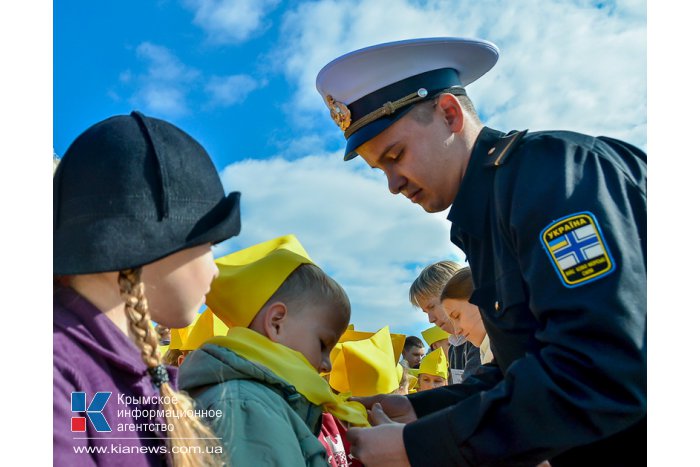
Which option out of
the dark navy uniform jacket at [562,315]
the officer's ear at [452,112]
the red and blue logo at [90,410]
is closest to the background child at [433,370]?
the officer's ear at [452,112]

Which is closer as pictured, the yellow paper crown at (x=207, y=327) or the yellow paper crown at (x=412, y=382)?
the yellow paper crown at (x=207, y=327)

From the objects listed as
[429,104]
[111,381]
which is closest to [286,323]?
[429,104]

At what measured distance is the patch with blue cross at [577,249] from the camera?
1.67 meters

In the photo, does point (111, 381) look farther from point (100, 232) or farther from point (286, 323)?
point (286, 323)

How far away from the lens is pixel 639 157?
1.98 meters

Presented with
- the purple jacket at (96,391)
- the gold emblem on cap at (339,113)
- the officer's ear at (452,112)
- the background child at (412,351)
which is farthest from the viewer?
the background child at (412,351)

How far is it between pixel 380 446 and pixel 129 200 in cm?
102

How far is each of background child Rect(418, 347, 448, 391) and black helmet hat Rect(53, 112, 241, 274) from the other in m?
5.71

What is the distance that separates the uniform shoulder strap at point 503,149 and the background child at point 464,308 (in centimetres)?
200

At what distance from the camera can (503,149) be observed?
213 cm

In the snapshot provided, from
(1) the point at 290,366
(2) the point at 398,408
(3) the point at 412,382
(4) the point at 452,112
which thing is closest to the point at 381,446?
(1) the point at 290,366

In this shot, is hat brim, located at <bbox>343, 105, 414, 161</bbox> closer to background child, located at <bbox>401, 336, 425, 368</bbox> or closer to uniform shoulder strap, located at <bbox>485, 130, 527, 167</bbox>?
uniform shoulder strap, located at <bbox>485, 130, 527, 167</bbox>

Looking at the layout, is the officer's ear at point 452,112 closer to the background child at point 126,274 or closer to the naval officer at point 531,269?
the naval officer at point 531,269

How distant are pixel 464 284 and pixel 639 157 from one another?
228 cm
